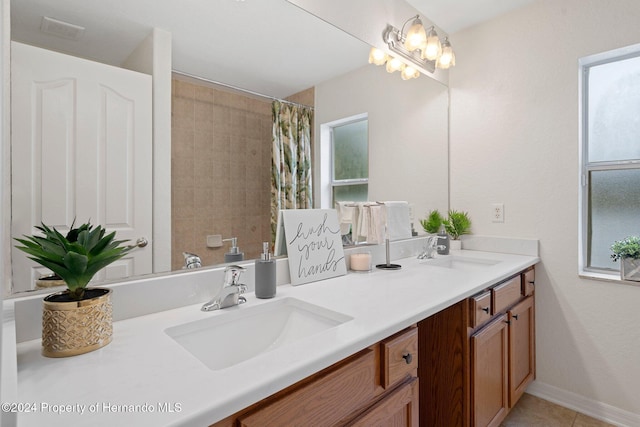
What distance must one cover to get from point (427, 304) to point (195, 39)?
1170mm

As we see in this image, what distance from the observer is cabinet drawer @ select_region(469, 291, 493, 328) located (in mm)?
1364

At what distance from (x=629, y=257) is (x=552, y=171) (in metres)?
0.56

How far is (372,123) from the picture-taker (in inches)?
74.2

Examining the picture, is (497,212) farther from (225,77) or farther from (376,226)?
(225,77)

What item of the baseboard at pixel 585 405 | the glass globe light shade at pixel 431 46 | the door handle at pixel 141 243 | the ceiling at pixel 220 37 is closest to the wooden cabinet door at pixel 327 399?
the door handle at pixel 141 243

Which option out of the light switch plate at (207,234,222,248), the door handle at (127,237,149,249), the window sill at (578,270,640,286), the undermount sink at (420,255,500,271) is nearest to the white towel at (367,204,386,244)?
Answer: the undermount sink at (420,255,500,271)

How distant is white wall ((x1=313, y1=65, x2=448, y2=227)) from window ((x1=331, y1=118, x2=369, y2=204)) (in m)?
0.05

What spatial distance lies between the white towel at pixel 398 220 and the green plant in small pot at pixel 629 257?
1039 mm

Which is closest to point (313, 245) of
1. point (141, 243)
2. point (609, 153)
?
point (141, 243)

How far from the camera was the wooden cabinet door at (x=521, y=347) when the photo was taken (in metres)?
1.69

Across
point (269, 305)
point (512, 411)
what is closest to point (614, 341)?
point (512, 411)

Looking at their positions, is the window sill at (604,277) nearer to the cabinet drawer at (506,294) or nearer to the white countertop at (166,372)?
the cabinet drawer at (506,294)

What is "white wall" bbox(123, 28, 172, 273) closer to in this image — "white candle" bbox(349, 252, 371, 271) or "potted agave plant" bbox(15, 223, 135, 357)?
"potted agave plant" bbox(15, 223, 135, 357)

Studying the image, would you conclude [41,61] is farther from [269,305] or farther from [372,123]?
[372,123]
